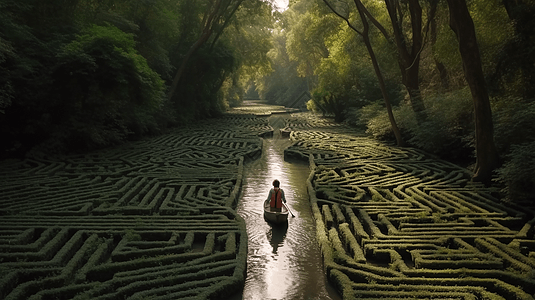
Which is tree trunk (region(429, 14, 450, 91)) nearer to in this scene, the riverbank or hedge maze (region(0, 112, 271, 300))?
the riverbank

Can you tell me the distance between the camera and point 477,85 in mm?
12125

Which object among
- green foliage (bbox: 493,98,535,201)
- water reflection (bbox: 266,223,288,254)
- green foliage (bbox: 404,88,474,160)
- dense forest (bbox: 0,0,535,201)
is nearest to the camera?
water reflection (bbox: 266,223,288,254)

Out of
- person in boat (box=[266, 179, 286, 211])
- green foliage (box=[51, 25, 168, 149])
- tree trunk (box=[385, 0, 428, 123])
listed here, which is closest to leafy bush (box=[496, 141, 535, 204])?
person in boat (box=[266, 179, 286, 211])

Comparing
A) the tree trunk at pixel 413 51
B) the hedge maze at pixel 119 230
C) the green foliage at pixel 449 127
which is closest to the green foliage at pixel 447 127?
the green foliage at pixel 449 127

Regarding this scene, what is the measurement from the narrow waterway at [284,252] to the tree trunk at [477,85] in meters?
5.25

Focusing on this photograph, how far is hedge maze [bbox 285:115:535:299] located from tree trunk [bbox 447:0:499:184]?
84cm

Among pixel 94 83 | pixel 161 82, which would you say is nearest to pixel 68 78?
pixel 94 83

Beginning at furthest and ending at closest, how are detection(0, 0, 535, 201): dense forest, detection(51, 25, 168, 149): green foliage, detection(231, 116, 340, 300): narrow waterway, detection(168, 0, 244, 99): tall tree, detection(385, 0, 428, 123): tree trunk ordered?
detection(168, 0, 244, 99): tall tree → detection(385, 0, 428, 123): tree trunk → detection(51, 25, 168, 149): green foliage → detection(0, 0, 535, 201): dense forest → detection(231, 116, 340, 300): narrow waterway

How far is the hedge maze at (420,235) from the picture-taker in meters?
6.23

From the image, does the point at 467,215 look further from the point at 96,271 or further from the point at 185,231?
the point at 96,271

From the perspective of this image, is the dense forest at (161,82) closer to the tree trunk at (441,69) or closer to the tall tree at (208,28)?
the tree trunk at (441,69)

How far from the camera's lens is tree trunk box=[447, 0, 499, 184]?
1195 cm

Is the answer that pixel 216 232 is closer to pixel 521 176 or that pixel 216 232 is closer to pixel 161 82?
pixel 521 176

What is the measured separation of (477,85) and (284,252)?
25.6 ft
